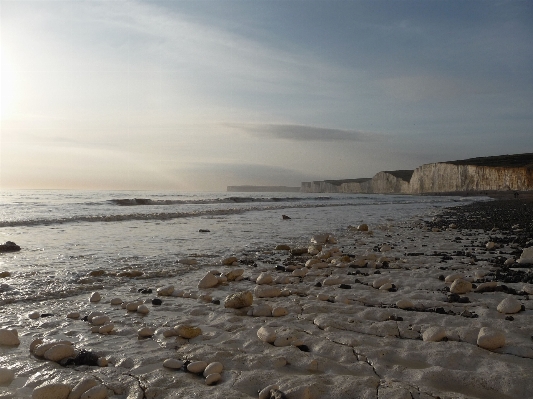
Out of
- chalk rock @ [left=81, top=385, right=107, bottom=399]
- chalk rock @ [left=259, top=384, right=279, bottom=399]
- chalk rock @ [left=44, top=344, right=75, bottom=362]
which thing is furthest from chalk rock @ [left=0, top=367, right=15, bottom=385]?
chalk rock @ [left=259, top=384, right=279, bottom=399]

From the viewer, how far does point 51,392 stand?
2748mm

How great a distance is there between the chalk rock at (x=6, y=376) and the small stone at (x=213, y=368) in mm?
1526

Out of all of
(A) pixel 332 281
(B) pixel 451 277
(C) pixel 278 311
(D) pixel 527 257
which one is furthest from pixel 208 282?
(D) pixel 527 257

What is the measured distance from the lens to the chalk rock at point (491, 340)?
11.4ft

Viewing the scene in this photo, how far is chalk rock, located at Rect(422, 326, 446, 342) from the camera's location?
12.2 feet

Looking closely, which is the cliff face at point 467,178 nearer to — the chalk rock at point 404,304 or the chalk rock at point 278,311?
the chalk rock at point 404,304

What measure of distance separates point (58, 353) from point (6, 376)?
1.41 ft

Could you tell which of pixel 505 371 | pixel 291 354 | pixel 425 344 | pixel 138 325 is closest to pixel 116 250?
pixel 138 325

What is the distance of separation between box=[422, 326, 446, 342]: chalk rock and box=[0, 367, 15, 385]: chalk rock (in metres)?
3.66

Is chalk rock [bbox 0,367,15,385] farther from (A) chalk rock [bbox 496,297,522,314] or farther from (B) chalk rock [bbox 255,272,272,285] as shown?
(A) chalk rock [bbox 496,297,522,314]

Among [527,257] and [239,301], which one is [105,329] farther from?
[527,257]

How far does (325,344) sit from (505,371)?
4.87ft

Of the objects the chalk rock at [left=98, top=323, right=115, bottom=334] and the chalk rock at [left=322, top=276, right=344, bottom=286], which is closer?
the chalk rock at [left=98, top=323, right=115, bottom=334]

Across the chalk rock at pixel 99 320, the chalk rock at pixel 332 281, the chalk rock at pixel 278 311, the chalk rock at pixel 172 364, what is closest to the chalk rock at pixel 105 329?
the chalk rock at pixel 99 320
